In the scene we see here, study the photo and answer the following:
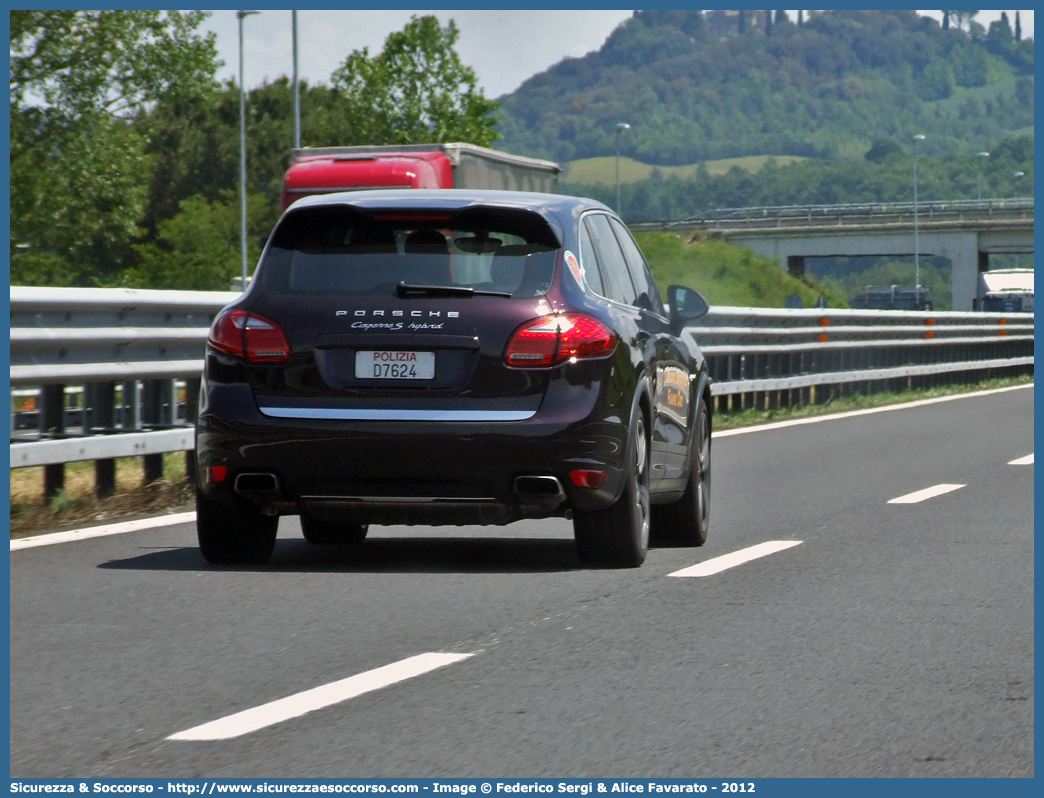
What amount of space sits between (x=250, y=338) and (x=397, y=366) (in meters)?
0.60

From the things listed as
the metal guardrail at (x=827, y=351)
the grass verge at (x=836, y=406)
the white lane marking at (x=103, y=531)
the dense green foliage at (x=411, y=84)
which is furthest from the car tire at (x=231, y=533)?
the dense green foliage at (x=411, y=84)

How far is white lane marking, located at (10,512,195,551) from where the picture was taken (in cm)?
875

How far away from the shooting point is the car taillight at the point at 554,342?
25.0 feet

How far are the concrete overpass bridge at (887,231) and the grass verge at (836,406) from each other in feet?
243

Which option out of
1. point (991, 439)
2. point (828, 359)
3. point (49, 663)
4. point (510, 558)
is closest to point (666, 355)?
point (510, 558)

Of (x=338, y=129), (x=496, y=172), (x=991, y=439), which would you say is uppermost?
(x=338, y=129)

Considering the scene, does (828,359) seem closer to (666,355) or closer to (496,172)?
(496,172)

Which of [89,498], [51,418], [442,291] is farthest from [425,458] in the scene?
[89,498]

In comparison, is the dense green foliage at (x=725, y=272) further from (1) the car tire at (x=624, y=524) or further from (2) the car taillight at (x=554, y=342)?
(2) the car taillight at (x=554, y=342)

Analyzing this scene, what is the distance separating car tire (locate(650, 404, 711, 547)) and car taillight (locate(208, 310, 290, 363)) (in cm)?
222

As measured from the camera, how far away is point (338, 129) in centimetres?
9025

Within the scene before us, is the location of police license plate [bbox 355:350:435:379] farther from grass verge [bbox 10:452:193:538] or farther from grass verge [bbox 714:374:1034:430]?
grass verge [bbox 714:374:1034:430]

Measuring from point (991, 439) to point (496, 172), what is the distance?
1493 cm

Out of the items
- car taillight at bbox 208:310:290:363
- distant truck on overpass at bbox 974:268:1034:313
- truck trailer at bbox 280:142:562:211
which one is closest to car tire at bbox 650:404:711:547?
car taillight at bbox 208:310:290:363
